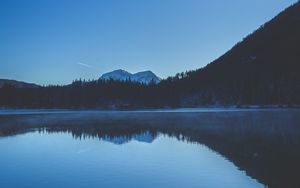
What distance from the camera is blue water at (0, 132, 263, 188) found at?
687 inches

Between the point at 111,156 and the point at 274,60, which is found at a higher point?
the point at 274,60

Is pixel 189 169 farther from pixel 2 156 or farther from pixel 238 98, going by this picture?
pixel 238 98

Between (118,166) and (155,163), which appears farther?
(155,163)

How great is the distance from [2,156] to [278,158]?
21.3 metres

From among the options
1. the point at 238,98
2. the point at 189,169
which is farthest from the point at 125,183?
the point at 238,98

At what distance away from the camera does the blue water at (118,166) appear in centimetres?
1745

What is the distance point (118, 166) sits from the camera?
869 inches

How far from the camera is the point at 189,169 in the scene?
68.1 feet

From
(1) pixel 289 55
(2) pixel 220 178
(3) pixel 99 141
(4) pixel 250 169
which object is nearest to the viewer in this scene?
(2) pixel 220 178

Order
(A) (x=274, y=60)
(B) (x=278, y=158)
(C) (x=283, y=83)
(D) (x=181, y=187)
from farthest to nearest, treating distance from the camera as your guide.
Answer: (A) (x=274, y=60), (C) (x=283, y=83), (B) (x=278, y=158), (D) (x=181, y=187)

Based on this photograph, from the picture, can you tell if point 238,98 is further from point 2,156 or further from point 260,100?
point 2,156

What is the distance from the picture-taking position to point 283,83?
15738 cm

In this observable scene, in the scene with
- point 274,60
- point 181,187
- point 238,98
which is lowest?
point 181,187

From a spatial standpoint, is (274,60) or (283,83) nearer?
(283,83)
